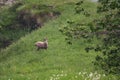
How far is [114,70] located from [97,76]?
4876mm

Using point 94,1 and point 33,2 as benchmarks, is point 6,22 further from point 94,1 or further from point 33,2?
point 94,1

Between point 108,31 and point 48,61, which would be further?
point 48,61

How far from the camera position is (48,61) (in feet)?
91.7

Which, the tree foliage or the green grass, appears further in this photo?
the green grass

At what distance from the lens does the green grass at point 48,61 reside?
23234 millimetres

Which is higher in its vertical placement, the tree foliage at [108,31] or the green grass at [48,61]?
the tree foliage at [108,31]

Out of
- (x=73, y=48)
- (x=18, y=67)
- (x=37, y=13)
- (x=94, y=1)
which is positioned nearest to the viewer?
(x=18, y=67)

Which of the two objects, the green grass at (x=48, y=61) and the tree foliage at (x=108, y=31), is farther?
the green grass at (x=48, y=61)

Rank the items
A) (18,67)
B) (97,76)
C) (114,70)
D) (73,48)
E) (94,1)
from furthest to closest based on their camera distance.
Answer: (94,1)
(73,48)
(18,67)
(97,76)
(114,70)

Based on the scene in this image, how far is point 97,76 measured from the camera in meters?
19.9

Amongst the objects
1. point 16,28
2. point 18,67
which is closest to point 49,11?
point 16,28

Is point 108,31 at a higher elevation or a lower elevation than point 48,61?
higher

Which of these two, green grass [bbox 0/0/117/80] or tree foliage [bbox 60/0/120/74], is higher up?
tree foliage [bbox 60/0/120/74]

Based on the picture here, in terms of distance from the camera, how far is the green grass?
2323 centimetres
